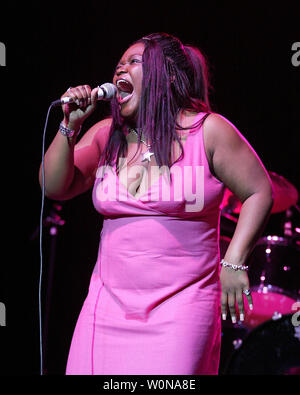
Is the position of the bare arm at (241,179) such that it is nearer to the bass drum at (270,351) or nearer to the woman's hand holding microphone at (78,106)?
the woman's hand holding microphone at (78,106)

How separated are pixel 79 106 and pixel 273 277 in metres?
2.15

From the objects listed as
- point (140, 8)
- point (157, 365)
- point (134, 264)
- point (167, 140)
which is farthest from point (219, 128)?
point (140, 8)

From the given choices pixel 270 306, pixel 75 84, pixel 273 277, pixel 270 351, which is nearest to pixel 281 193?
pixel 273 277

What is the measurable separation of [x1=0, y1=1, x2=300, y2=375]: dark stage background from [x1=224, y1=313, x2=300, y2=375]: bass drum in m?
1.10

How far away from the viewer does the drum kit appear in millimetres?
3168

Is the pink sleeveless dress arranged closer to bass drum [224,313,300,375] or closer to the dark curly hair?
the dark curly hair

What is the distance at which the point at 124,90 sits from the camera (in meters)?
1.81

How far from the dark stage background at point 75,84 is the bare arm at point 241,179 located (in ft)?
5.73

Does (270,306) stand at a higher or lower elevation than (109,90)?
lower

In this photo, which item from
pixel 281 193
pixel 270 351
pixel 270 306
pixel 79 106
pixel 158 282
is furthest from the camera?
pixel 270 306

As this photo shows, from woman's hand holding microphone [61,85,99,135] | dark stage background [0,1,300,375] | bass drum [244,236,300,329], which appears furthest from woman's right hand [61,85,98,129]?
bass drum [244,236,300,329]

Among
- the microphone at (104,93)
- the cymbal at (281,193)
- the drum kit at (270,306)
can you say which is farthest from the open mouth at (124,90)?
the drum kit at (270,306)

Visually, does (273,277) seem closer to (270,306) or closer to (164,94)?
(270,306)

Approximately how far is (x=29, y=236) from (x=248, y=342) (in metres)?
1.62
